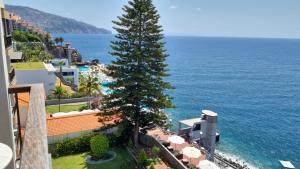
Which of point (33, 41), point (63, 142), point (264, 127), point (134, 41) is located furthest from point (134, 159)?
point (33, 41)

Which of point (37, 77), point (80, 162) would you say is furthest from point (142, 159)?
point (37, 77)

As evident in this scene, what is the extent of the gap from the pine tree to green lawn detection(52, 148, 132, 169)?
226 centimetres

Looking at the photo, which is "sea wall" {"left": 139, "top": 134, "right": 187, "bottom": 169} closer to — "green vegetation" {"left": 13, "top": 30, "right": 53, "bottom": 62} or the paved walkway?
the paved walkway

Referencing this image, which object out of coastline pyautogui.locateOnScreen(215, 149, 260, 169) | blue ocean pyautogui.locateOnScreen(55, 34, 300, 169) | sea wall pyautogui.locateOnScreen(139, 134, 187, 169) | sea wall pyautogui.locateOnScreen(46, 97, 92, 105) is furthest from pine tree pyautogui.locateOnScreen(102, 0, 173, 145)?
blue ocean pyautogui.locateOnScreen(55, 34, 300, 169)

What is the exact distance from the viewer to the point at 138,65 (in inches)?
874

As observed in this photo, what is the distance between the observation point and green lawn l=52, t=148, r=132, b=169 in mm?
18484

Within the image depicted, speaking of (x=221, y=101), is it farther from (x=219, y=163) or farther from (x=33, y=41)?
(x=33, y=41)

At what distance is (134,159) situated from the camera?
1973cm

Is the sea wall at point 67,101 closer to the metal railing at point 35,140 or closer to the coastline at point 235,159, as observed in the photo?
the coastline at point 235,159

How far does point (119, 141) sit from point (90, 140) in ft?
9.94

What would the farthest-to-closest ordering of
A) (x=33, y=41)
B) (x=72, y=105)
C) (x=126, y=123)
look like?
(x=33, y=41), (x=72, y=105), (x=126, y=123)

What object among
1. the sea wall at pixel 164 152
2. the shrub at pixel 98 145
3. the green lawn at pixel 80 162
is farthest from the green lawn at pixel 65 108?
the shrub at pixel 98 145

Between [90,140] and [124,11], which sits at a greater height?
[124,11]

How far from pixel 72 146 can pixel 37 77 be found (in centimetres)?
1753
